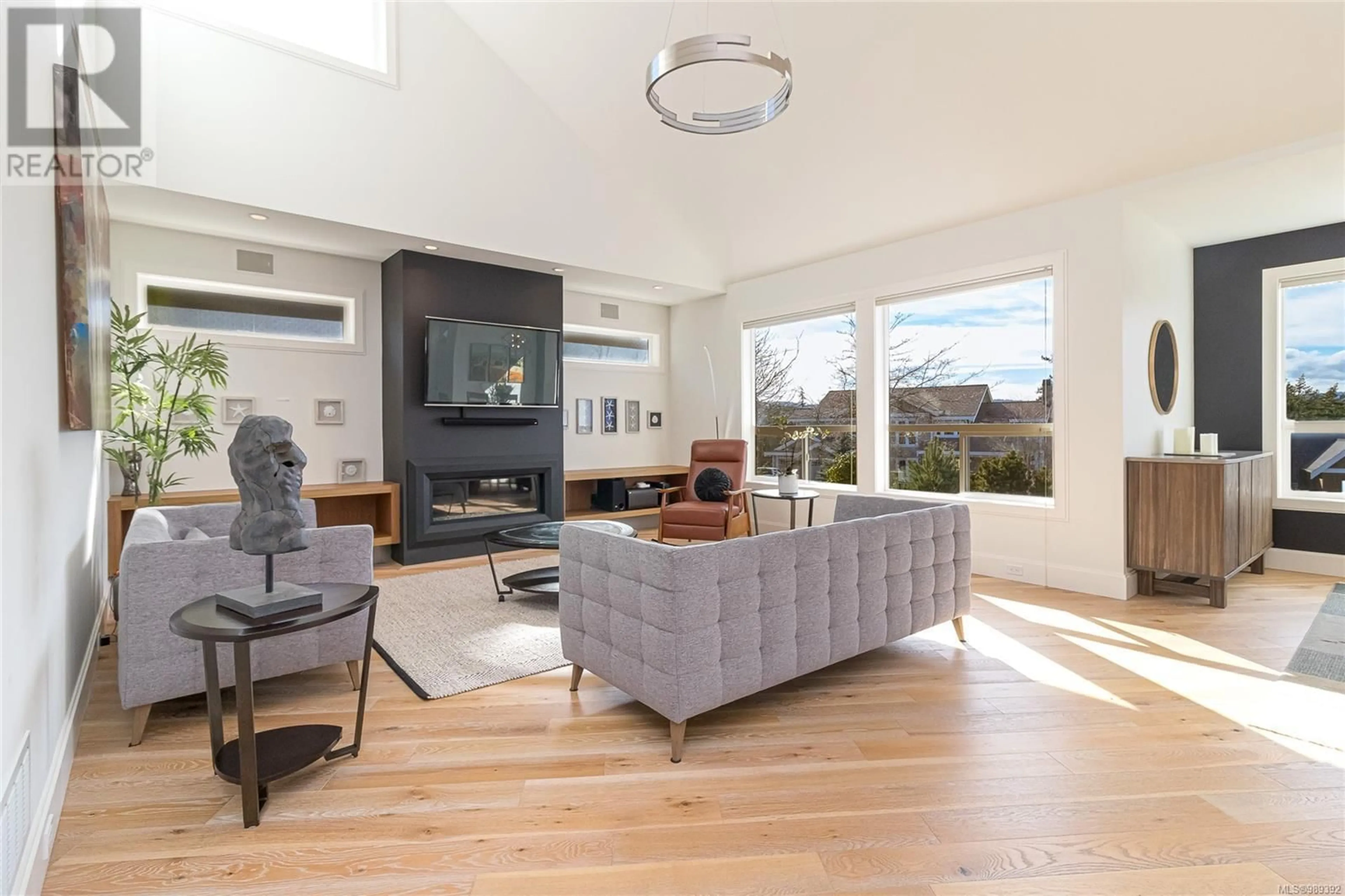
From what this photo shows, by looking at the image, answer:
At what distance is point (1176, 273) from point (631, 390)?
16.4 feet

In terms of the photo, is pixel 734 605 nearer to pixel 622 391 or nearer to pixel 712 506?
pixel 712 506

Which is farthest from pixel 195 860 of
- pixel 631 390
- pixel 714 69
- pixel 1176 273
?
pixel 1176 273

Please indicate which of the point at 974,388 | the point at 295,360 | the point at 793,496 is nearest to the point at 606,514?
the point at 793,496

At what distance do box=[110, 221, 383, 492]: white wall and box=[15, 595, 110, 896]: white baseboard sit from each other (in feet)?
7.96

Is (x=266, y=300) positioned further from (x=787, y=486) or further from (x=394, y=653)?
(x=787, y=486)

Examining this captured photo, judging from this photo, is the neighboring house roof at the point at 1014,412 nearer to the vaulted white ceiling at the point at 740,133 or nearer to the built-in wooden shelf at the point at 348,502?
the vaulted white ceiling at the point at 740,133

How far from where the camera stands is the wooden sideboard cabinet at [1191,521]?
12.6 ft

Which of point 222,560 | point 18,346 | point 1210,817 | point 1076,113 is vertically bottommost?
point 1210,817

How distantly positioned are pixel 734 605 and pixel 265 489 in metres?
1.55

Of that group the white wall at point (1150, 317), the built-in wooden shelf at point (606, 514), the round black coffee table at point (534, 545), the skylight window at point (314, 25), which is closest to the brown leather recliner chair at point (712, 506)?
the built-in wooden shelf at point (606, 514)

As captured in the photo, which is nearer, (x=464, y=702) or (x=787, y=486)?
(x=464, y=702)

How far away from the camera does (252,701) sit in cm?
195

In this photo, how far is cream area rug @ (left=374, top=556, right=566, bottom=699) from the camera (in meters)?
2.90

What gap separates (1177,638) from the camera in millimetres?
3322
